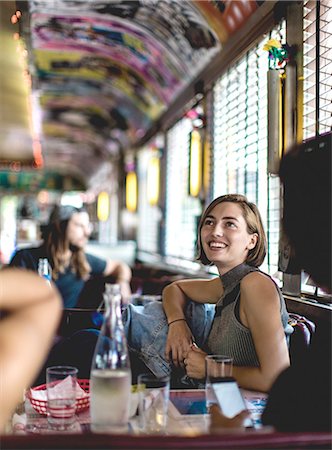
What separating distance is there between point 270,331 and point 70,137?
14954 millimetres

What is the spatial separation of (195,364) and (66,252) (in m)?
2.73

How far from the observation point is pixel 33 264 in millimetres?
4566

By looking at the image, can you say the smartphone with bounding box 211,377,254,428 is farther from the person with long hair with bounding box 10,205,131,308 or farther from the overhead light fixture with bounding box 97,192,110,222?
the overhead light fixture with bounding box 97,192,110,222

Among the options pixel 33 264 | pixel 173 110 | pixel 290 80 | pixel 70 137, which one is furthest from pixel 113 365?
pixel 70 137

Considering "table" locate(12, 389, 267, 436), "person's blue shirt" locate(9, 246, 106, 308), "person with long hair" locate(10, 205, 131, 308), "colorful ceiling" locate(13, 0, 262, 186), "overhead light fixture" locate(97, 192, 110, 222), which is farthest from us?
"overhead light fixture" locate(97, 192, 110, 222)

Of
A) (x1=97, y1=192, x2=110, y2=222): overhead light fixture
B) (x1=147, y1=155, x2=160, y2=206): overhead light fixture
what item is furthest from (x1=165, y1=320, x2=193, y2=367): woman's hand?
(x1=97, y1=192, x2=110, y2=222): overhead light fixture

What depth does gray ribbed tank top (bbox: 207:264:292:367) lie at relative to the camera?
2250mm

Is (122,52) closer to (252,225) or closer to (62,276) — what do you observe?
(62,276)

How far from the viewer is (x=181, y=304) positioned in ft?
9.07

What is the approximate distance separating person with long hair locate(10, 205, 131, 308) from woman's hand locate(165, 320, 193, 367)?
2262 millimetres

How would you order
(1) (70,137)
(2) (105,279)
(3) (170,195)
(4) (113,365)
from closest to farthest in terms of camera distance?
(4) (113,365)
(2) (105,279)
(3) (170,195)
(1) (70,137)

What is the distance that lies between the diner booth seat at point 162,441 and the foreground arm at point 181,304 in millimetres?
1265

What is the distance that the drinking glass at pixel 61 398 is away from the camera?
1.73 meters

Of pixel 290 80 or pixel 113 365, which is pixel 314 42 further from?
pixel 113 365
